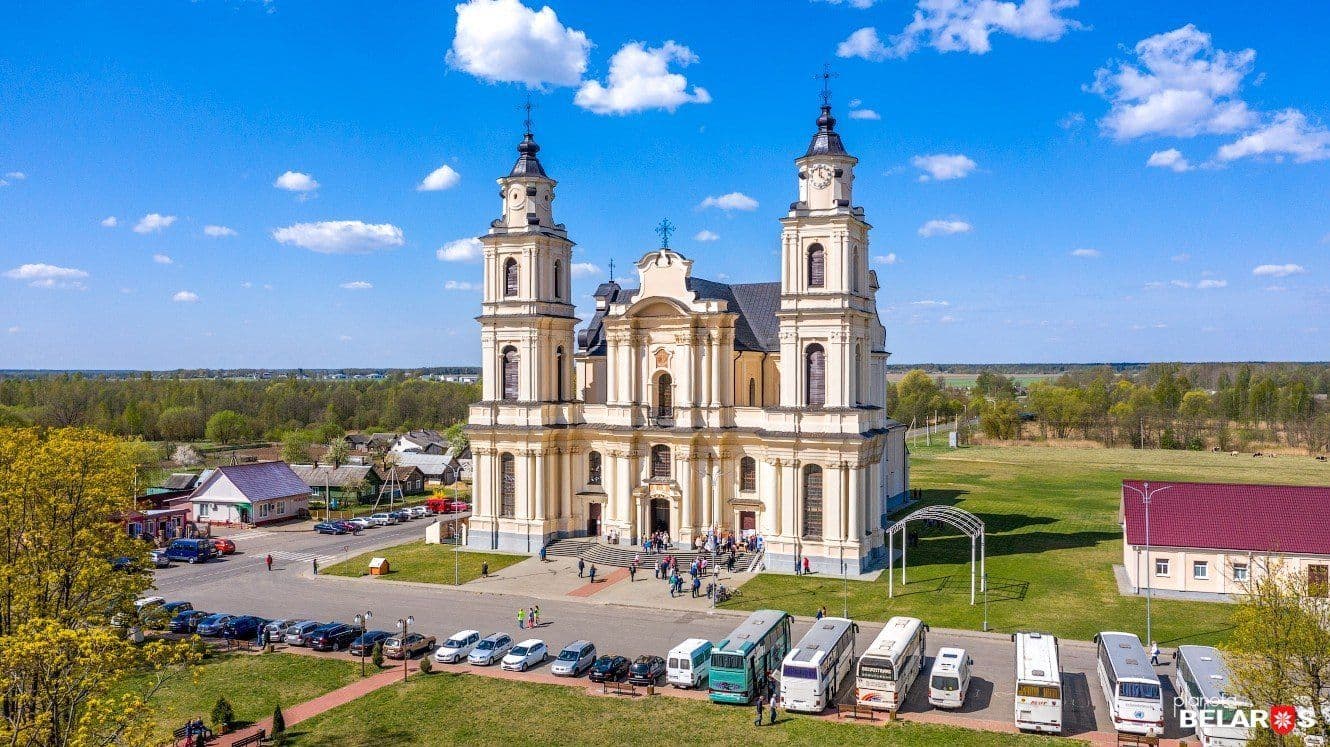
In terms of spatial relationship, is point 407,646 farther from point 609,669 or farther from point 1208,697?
point 1208,697

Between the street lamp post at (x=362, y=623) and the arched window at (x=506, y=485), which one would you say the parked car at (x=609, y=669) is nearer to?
the street lamp post at (x=362, y=623)

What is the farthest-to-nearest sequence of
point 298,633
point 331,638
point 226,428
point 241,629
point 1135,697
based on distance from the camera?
point 226,428 < point 241,629 < point 298,633 < point 331,638 < point 1135,697

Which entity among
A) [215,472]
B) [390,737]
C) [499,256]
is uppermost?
[499,256]

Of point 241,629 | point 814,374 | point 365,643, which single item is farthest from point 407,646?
point 814,374

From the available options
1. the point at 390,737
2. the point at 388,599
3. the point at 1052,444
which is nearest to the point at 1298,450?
the point at 1052,444

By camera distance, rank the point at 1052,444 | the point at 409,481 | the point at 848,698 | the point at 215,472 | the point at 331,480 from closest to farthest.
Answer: the point at 848,698
the point at 215,472
the point at 331,480
the point at 409,481
the point at 1052,444

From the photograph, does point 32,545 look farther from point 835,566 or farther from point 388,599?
point 835,566
